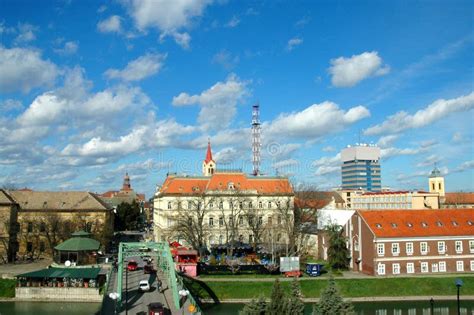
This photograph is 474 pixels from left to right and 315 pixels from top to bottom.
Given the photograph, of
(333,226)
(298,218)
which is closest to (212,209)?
(298,218)

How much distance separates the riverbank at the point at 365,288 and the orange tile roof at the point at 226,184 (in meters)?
33.6

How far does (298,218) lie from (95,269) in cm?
3521

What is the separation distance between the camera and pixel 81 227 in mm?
67438

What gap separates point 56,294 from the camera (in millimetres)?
45938

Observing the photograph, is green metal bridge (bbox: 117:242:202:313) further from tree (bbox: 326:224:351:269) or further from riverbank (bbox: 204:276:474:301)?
tree (bbox: 326:224:351:269)

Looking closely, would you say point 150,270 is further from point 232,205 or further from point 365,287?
point 232,205

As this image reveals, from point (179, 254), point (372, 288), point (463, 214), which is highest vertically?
point (463, 214)

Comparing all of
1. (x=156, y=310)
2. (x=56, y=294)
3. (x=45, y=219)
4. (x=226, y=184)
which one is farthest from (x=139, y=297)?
(x=226, y=184)

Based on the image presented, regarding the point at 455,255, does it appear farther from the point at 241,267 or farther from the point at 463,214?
the point at 241,267

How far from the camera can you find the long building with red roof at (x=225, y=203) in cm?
7481

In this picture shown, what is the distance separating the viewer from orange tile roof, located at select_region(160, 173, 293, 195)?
79.5 m

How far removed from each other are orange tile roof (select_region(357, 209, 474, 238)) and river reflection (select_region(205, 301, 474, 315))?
8274mm

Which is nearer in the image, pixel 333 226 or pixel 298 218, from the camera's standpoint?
pixel 333 226

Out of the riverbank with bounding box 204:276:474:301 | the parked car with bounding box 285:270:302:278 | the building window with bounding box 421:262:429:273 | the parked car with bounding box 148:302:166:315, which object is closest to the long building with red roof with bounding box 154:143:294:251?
the parked car with bounding box 285:270:302:278
